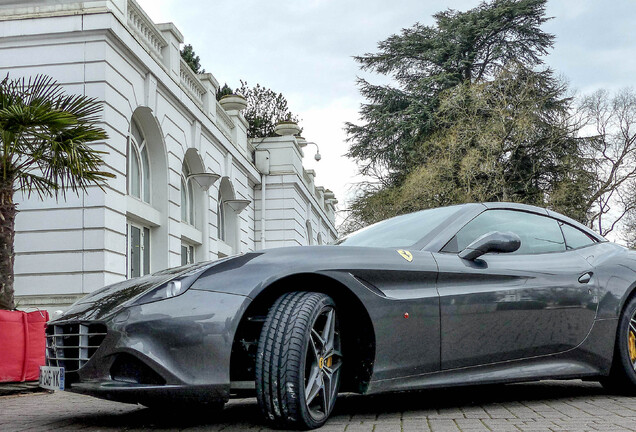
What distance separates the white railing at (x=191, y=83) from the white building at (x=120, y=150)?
0.04 m

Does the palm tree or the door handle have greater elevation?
the palm tree

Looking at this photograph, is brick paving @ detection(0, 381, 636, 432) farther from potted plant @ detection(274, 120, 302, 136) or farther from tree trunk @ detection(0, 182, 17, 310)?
potted plant @ detection(274, 120, 302, 136)

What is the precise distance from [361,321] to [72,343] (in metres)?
1.48

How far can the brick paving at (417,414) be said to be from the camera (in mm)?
3686

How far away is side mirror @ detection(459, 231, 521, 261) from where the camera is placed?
409 centimetres

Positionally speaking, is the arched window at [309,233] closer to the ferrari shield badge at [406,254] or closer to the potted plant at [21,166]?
the potted plant at [21,166]

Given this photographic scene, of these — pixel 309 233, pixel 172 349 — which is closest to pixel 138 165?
pixel 172 349

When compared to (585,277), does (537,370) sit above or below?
below

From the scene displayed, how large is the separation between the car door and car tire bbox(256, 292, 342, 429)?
0.75m

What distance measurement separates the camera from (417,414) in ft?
13.5

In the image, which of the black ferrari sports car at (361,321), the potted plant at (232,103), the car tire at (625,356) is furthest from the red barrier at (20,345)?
the potted plant at (232,103)

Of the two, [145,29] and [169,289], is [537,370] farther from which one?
[145,29]

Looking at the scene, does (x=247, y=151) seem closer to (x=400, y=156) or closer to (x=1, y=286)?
(x=400, y=156)

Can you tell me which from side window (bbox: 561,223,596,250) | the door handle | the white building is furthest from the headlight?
the white building
